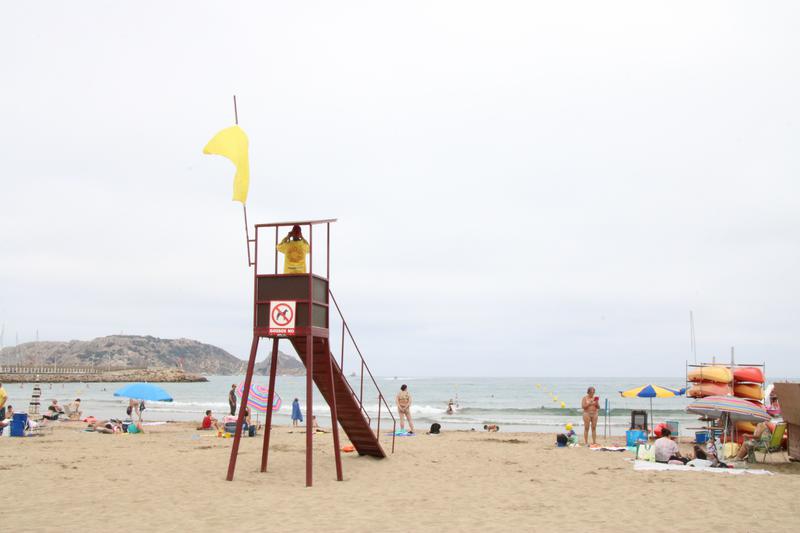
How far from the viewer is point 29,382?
404 ft

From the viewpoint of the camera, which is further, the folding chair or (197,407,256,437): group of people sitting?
(197,407,256,437): group of people sitting

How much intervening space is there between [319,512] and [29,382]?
132 meters

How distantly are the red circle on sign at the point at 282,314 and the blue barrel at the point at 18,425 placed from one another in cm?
1260

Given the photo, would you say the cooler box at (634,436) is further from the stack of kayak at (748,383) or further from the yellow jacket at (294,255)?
the yellow jacket at (294,255)

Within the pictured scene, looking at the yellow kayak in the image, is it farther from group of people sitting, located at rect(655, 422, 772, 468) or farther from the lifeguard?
the lifeguard

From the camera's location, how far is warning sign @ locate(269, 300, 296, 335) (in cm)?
1295

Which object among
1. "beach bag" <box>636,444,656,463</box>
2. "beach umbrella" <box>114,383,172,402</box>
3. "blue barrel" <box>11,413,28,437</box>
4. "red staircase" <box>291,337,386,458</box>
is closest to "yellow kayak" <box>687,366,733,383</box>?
"beach bag" <box>636,444,656,463</box>

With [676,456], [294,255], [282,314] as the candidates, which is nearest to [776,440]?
[676,456]

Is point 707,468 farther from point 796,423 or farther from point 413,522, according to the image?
point 413,522

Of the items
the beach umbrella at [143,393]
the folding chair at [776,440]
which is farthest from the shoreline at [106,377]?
the folding chair at [776,440]

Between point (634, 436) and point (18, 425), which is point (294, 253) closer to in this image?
point (634, 436)

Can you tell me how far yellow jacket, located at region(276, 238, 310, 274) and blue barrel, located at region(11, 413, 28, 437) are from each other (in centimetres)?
1282

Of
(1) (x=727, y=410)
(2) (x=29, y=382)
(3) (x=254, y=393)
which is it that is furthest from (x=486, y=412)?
(2) (x=29, y=382)

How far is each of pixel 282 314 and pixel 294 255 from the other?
1.22 meters
